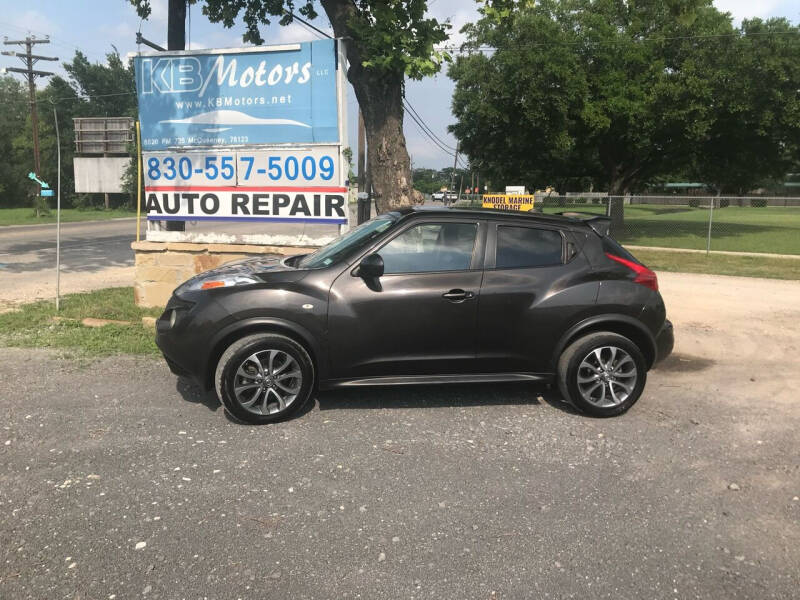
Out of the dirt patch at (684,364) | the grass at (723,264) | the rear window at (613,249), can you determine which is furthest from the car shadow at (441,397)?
the grass at (723,264)

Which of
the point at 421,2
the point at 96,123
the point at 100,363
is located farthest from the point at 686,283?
the point at 96,123

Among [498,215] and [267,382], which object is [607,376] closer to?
[498,215]

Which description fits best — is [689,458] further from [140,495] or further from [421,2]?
[421,2]

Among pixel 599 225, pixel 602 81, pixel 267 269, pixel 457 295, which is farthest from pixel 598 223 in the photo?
pixel 602 81

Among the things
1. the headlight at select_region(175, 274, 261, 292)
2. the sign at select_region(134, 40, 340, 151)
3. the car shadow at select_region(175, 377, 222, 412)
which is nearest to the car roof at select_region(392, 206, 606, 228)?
the headlight at select_region(175, 274, 261, 292)

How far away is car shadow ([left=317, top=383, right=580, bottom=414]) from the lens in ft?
16.5

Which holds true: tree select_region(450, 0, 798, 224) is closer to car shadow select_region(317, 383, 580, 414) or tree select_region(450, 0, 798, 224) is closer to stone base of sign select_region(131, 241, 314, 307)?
stone base of sign select_region(131, 241, 314, 307)

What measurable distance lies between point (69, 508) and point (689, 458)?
3801mm

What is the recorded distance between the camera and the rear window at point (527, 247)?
15.9 ft

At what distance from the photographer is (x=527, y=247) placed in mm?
4910

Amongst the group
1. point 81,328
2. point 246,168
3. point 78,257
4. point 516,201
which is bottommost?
point 81,328

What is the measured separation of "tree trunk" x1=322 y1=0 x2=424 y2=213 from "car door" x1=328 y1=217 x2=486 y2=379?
3793mm

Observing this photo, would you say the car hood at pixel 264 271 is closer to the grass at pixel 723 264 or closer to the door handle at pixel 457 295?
the door handle at pixel 457 295

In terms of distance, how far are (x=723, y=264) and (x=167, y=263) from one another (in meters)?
13.4
